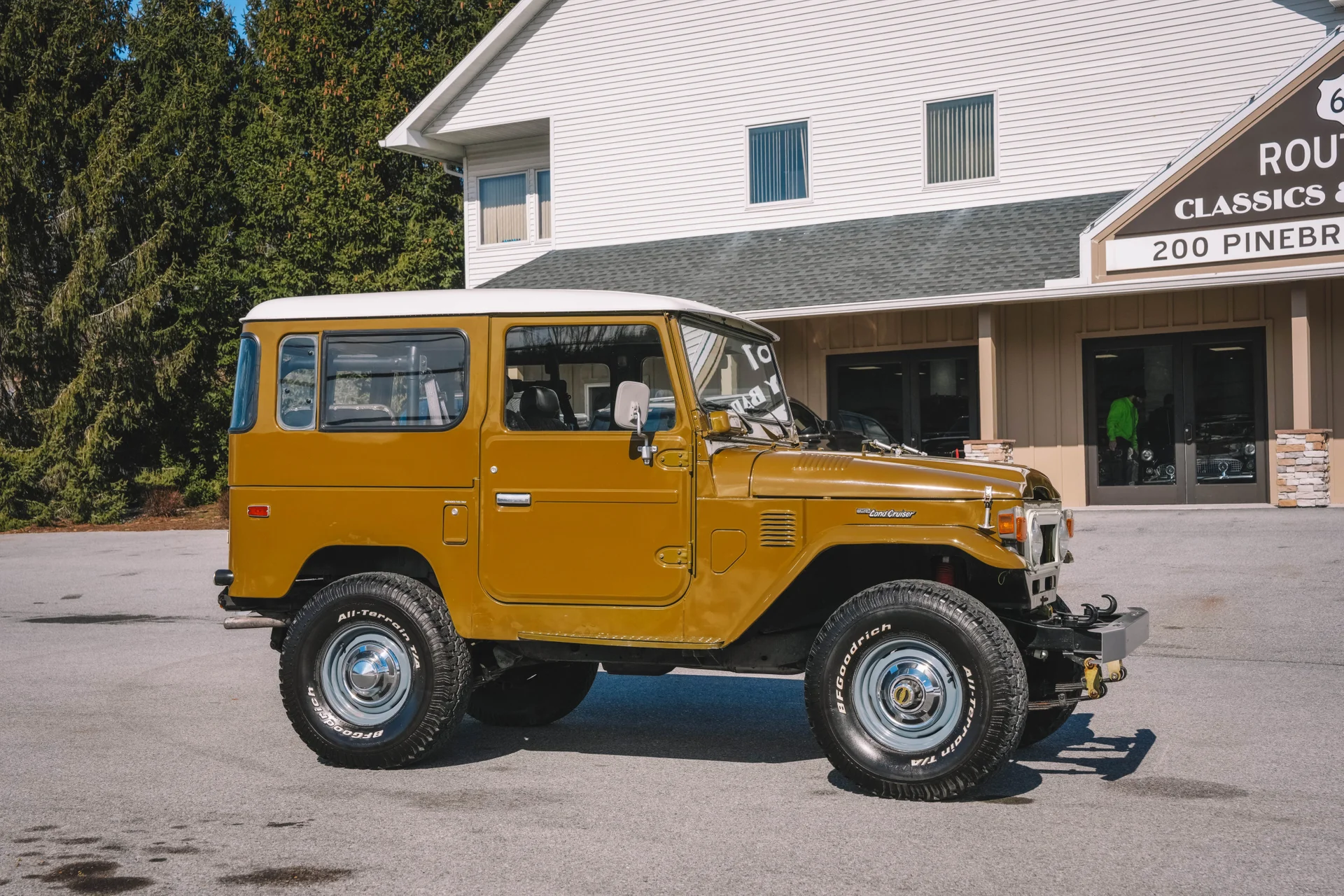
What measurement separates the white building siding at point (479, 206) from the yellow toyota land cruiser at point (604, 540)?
17466 mm

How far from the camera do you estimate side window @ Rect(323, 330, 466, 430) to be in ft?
22.1

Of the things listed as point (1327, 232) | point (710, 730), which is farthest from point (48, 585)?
point (1327, 232)

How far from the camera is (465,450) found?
6.66 m

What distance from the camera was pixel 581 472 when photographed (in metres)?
6.50

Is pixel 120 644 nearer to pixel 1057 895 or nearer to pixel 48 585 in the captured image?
pixel 48 585

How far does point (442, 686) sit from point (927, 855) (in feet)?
8.40

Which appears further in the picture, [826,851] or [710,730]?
[710,730]

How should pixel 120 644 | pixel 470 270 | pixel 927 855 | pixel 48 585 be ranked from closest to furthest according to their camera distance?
pixel 927 855 → pixel 120 644 → pixel 48 585 → pixel 470 270

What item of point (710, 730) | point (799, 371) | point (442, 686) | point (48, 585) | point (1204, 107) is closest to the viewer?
point (442, 686)

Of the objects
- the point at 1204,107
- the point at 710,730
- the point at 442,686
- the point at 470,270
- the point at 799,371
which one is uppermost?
the point at 1204,107

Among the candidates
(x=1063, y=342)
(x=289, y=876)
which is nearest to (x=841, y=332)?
(x=1063, y=342)

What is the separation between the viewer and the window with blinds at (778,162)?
22.2 m

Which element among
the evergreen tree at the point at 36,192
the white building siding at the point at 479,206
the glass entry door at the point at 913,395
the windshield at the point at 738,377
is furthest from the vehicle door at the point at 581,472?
the evergreen tree at the point at 36,192

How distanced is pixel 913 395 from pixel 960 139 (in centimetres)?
408
